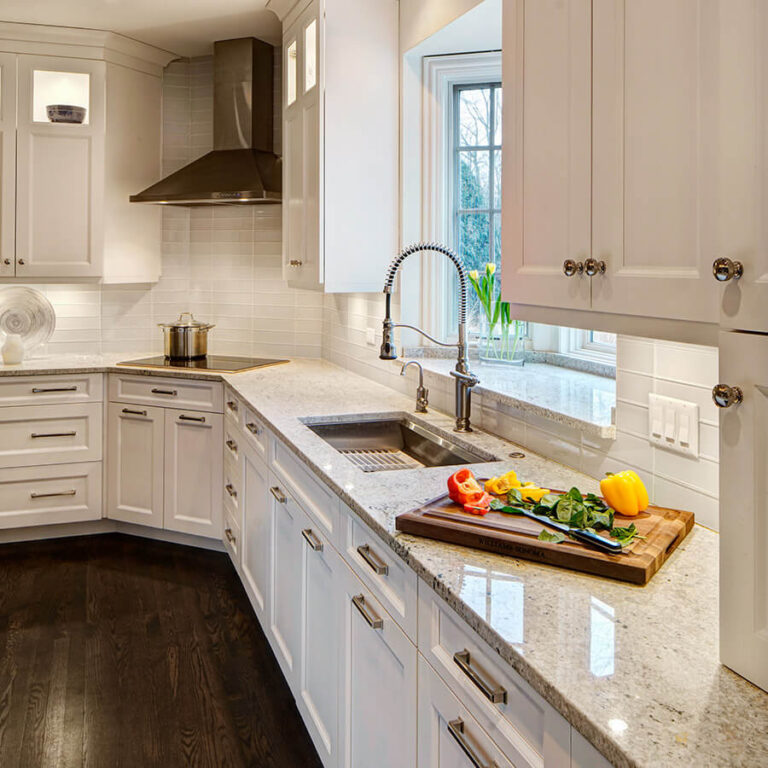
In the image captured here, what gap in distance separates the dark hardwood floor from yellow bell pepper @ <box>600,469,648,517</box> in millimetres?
1292

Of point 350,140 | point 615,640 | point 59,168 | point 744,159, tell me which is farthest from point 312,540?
point 59,168

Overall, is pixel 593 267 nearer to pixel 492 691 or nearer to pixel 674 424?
pixel 674 424

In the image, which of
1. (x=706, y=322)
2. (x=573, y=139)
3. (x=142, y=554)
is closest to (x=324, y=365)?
(x=142, y=554)

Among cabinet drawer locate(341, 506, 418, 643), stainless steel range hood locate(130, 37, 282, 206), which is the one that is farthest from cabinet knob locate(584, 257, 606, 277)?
stainless steel range hood locate(130, 37, 282, 206)

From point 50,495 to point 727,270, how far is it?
12.4ft

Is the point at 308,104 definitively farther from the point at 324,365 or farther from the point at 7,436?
the point at 7,436

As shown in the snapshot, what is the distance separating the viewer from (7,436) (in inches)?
152

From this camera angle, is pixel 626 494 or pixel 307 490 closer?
pixel 626 494

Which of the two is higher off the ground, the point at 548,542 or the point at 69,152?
the point at 69,152

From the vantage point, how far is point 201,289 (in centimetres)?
456

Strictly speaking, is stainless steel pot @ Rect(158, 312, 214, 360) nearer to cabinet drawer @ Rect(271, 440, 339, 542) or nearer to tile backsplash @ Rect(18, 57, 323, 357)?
tile backsplash @ Rect(18, 57, 323, 357)

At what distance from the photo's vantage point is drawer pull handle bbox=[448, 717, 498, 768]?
113cm

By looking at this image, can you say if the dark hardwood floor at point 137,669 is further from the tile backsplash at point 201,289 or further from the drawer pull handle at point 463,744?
the tile backsplash at point 201,289

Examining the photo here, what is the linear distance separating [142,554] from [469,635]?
9.87ft
